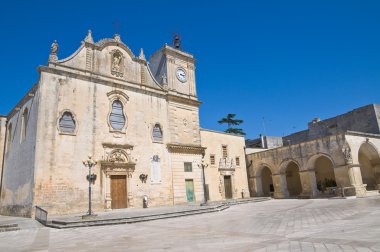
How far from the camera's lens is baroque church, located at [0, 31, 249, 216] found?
1708cm

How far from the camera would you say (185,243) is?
6.99 meters

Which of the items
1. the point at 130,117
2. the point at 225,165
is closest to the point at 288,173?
the point at 225,165

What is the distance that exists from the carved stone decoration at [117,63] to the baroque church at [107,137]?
85 millimetres

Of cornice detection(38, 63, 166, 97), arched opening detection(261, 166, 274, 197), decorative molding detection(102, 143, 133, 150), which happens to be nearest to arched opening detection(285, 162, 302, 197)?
arched opening detection(261, 166, 274, 197)

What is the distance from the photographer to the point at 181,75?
27.2m

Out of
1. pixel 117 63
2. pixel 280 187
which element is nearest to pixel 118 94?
pixel 117 63

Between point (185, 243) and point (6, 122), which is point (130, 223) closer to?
point (185, 243)

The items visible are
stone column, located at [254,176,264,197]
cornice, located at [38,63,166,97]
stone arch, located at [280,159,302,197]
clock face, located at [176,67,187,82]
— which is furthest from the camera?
stone arch, located at [280,159,302,197]

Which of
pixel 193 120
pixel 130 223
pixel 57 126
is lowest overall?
pixel 130 223

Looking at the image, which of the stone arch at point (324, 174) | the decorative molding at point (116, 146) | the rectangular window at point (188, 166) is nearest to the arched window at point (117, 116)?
the decorative molding at point (116, 146)

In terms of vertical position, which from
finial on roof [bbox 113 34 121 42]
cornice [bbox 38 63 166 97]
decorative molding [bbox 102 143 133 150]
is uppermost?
finial on roof [bbox 113 34 121 42]

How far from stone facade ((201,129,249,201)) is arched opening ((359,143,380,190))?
470 inches

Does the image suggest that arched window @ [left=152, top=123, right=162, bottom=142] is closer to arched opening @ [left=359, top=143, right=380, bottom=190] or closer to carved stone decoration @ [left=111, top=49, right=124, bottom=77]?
carved stone decoration @ [left=111, top=49, right=124, bottom=77]

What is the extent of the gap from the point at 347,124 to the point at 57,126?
3113cm
